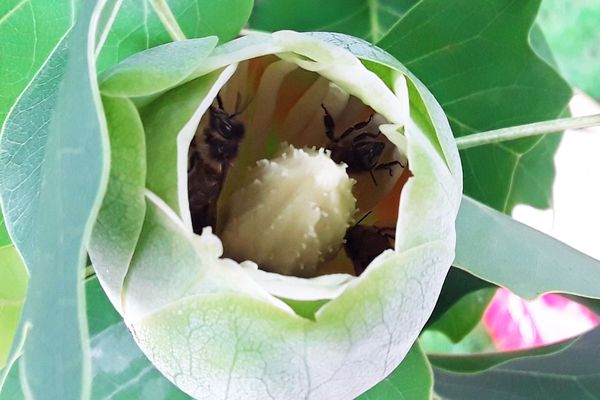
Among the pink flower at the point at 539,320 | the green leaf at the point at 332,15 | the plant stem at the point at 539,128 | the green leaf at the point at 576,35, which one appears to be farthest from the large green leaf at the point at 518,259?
the green leaf at the point at 576,35

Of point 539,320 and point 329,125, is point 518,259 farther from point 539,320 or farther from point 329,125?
point 539,320

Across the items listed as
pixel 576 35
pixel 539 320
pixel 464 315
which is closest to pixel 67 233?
pixel 464 315

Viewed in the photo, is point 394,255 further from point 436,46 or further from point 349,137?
point 436,46

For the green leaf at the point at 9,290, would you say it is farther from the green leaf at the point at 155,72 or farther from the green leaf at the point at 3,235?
the green leaf at the point at 155,72

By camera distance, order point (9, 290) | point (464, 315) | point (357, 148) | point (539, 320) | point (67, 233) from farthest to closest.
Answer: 1. point (539, 320)
2. point (464, 315)
3. point (9, 290)
4. point (357, 148)
5. point (67, 233)

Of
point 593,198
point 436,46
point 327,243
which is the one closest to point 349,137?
point 327,243

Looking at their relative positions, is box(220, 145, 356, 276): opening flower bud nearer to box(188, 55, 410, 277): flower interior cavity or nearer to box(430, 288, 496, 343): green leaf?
box(188, 55, 410, 277): flower interior cavity

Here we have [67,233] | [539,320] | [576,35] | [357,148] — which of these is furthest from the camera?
[576,35]
